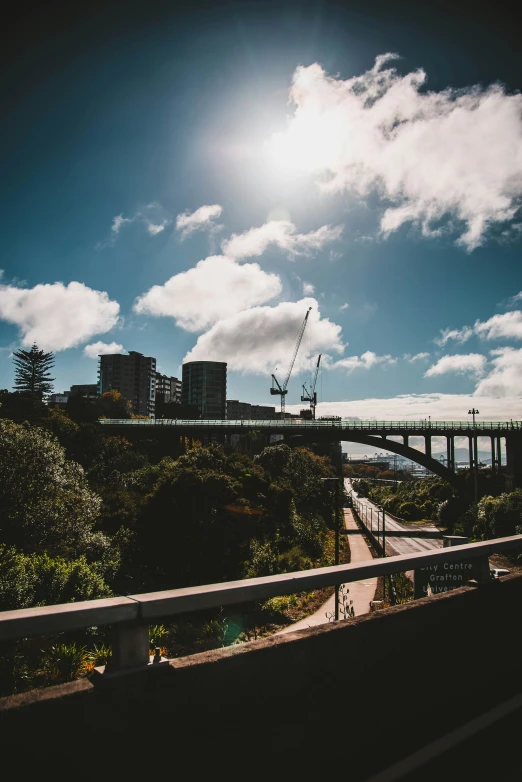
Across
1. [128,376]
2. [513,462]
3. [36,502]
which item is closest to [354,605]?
[36,502]

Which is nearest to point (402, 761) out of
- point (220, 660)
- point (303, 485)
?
point (220, 660)

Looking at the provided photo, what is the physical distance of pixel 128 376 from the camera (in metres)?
193

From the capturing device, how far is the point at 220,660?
9.20ft

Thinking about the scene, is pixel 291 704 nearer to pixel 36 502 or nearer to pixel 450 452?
pixel 36 502

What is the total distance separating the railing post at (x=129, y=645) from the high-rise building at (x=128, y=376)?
19288 cm

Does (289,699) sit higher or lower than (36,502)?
→ higher

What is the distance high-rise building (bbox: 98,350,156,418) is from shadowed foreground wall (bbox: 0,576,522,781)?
192 m

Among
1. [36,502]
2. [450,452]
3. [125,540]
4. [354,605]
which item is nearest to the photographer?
[36,502]

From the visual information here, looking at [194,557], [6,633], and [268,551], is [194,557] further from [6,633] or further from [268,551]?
[6,633]

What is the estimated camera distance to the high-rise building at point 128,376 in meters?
192

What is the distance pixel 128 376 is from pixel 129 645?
197265 millimetres

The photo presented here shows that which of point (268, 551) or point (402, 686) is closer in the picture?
point (402, 686)

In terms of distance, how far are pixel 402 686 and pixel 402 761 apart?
1.85ft

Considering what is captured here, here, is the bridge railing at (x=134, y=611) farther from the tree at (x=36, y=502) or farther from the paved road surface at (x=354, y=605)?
the tree at (x=36, y=502)
